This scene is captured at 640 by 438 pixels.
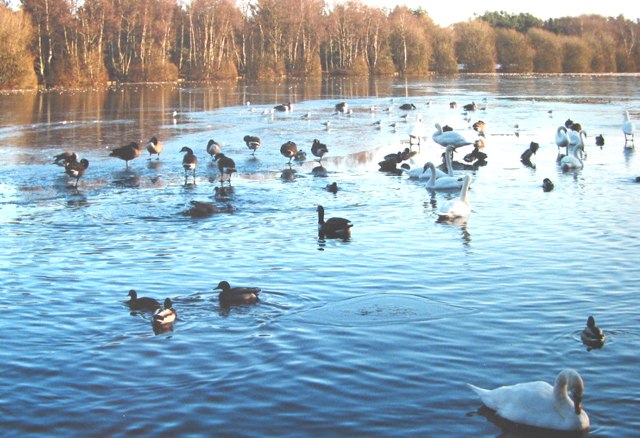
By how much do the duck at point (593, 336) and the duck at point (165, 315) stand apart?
400 centimetres

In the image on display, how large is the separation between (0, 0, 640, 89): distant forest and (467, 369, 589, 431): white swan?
202 ft

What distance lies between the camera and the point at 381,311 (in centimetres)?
933

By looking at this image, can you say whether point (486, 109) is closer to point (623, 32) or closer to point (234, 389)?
point (234, 389)

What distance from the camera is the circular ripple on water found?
9016 millimetres

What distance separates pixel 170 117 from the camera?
36.2 meters

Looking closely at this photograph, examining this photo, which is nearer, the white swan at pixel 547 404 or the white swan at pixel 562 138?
the white swan at pixel 547 404

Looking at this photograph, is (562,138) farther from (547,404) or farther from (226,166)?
(547,404)

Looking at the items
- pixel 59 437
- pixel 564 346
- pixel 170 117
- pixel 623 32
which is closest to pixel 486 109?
pixel 170 117

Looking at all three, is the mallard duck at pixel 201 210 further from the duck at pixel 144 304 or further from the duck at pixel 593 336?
the duck at pixel 593 336

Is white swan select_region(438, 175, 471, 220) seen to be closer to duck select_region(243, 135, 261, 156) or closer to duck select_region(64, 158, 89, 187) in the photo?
duck select_region(64, 158, 89, 187)

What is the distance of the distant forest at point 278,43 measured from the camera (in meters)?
68.3

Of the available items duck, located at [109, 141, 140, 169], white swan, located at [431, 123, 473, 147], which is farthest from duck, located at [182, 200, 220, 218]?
white swan, located at [431, 123, 473, 147]

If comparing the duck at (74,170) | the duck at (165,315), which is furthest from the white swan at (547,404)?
the duck at (74,170)

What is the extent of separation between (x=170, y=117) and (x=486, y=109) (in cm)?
1419
